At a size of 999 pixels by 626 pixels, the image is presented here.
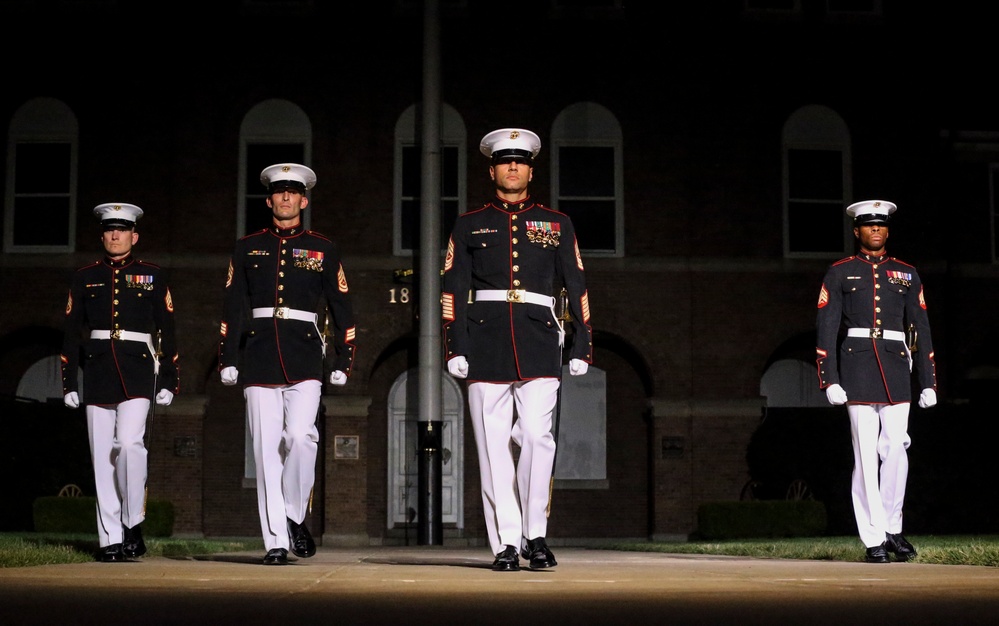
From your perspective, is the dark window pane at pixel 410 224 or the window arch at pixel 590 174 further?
the window arch at pixel 590 174

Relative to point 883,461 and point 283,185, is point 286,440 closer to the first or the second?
point 283,185

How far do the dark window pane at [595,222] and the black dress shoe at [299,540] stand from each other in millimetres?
14792

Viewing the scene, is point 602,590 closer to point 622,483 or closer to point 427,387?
point 427,387

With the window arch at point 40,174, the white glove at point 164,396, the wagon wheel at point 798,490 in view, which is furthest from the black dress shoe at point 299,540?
the window arch at point 40,174

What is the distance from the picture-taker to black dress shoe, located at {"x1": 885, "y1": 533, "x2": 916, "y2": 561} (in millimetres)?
9844

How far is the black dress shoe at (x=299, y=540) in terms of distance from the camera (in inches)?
356

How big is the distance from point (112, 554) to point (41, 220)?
15.0 meters

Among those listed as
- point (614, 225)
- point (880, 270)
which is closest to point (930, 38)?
point (614, 225)

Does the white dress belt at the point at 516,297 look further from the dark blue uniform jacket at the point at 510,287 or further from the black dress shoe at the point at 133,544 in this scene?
the black dress shoe at the point at 133,544

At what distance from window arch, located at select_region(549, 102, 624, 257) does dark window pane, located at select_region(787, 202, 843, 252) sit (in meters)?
2.83

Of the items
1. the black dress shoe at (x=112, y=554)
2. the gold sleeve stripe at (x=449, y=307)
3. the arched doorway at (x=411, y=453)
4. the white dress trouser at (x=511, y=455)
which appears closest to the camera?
the white dress trouser at (x=511, y=455)

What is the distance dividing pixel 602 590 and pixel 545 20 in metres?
18.3

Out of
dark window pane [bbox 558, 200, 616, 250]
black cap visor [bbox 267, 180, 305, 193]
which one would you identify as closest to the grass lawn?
black cap visor [bbox 267, 180, 305, 193]

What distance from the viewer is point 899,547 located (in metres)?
9.92
